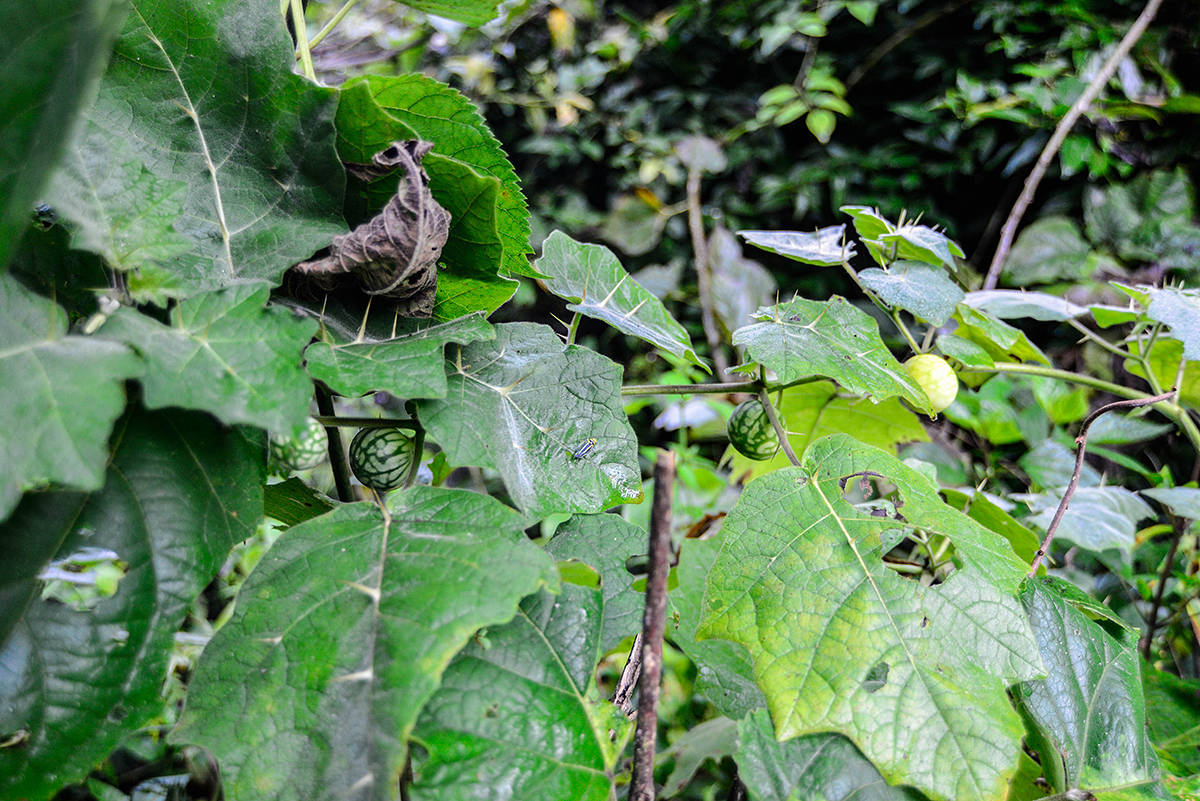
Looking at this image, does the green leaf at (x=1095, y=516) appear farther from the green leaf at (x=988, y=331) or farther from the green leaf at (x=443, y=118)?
the green leaf at (x=443, y=118)

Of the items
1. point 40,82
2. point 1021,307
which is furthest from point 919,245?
point 40,82

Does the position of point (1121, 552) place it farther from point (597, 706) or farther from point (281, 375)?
point (281, 375)

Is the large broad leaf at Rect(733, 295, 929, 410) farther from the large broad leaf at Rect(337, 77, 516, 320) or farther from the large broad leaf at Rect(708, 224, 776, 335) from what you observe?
the large broad leaf at Rect(708, 224, 776, 335)

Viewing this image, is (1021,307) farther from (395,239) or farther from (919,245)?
(395,239)

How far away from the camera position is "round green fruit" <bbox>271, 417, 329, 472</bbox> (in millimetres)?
544

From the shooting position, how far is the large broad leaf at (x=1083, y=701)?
56cm

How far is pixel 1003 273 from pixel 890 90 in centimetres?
85

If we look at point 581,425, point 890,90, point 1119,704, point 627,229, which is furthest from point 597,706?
point 890,90

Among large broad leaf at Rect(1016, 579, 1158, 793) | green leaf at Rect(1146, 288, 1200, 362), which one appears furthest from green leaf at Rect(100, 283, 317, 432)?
green leaf at Rect(1146, 288, 1200, 362)

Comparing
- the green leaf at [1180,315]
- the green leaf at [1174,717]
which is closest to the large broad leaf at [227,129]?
the green leaf at [1180,315]

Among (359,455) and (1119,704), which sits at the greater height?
(359,455)

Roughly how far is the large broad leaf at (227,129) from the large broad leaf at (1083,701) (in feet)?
2.14

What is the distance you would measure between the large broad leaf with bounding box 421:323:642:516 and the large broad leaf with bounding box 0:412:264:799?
15 cm

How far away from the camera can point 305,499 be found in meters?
0.59
